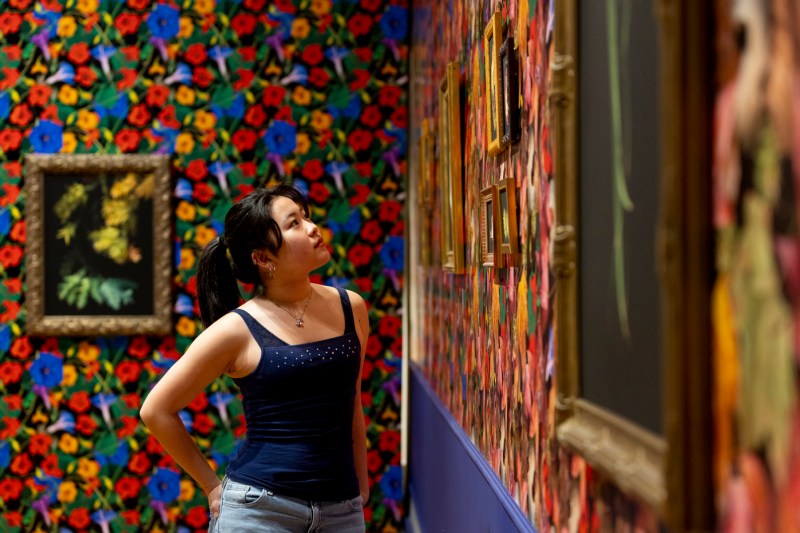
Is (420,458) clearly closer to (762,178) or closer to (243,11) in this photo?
(243,11)

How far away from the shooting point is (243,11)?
16.5 ft

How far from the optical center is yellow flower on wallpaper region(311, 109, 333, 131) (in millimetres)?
5039

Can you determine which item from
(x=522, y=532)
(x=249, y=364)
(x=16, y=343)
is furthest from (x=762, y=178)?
(x=16, y=343)

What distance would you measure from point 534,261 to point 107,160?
375 cm

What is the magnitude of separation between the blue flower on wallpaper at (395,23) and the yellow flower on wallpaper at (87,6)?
60.8 inches

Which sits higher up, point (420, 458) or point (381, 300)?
point (381, 300)

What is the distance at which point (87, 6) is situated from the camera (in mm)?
4992

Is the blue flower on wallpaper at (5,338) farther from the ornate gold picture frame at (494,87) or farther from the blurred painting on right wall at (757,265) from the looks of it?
the blurred painting on right wall at (757,265)

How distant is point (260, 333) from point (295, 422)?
9.1 inches

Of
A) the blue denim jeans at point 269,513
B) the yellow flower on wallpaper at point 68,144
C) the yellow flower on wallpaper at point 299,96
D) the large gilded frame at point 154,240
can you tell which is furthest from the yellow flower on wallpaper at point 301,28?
the blue denim jeans at point 269,513

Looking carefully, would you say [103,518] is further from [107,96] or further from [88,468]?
[107,96]

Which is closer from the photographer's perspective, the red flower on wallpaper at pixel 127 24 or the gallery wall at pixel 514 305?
the gallery wall at pixel 514 305

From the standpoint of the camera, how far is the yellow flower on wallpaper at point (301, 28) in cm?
504

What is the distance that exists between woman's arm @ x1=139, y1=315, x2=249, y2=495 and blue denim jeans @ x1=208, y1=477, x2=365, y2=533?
0.60ft
